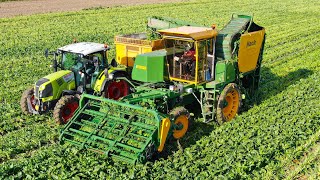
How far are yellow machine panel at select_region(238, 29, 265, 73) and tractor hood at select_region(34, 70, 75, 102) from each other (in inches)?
197

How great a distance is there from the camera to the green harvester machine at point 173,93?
344 inches

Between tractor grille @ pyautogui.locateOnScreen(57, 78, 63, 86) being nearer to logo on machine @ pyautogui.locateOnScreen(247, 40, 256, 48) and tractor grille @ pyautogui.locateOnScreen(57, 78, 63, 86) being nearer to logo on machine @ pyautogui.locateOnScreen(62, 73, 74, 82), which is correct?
logo on machine @ pyautogui.locateOnScreen(62, 73, 74, 82)

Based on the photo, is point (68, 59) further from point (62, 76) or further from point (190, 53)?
point (190, 53)

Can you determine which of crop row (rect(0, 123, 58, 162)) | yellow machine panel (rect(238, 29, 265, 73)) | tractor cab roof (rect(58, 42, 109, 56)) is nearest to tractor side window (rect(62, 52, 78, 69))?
tractor cab roof (rect(58, 42, 109, 56))

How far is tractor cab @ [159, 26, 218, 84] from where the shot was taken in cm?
1056

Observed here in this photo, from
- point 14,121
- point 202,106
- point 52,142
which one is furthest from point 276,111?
point 14,121

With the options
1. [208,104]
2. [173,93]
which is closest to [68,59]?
[173,93]

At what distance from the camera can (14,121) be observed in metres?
11.2

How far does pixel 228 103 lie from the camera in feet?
37.7

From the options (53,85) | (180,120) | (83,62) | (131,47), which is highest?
(131,47)

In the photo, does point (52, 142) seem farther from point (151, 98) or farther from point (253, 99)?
point (253, 99)

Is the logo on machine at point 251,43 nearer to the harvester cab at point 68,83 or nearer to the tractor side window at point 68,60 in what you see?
the harvester cab at point 68,83

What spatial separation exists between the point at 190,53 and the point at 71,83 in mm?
3474

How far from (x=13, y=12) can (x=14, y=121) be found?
994 inches
